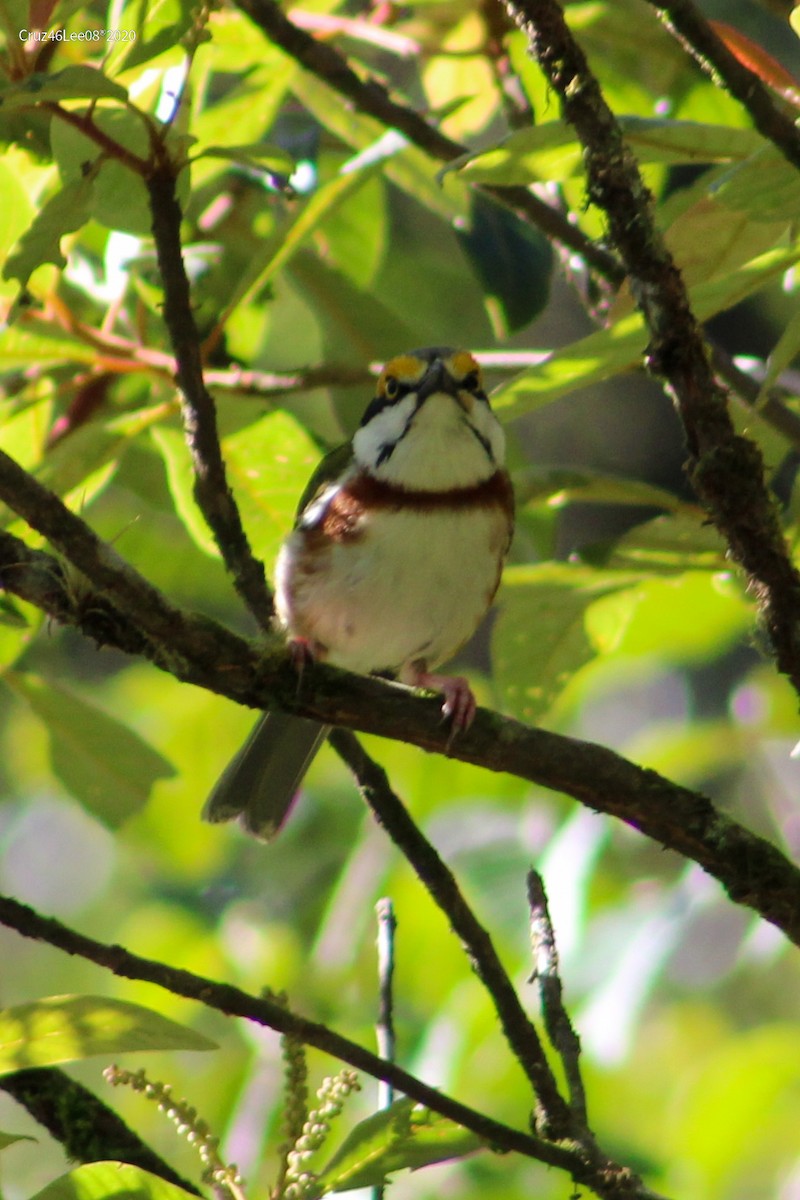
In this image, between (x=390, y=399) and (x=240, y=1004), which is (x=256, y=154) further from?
(x=240, y=1004)

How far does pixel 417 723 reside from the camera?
247 cm

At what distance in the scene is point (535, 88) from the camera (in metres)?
3.54

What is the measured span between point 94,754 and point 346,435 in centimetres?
125

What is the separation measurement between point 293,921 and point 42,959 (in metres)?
3.20

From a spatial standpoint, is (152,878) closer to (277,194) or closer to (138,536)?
(138,536)

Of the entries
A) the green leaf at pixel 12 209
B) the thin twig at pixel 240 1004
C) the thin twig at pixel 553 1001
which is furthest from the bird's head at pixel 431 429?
the thin twig at pixel 240 1004

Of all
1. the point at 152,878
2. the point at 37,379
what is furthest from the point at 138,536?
the point at 152,878

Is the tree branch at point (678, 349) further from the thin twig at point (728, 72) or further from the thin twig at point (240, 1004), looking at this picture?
the thin twig at point (240, 1004)

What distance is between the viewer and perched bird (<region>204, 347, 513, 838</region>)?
12.4 ft

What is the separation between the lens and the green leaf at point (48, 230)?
2.55 m

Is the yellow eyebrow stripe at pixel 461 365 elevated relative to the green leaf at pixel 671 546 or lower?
elevated

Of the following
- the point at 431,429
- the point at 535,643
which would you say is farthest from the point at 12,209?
the point at 535,643

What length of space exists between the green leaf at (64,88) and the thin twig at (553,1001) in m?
1.55

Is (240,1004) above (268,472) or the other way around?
the other way around
